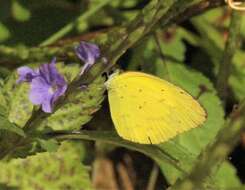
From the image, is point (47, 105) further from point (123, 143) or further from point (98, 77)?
point (123, 143)

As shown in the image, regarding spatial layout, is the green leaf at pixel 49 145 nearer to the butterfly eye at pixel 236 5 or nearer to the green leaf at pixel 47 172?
the green leaf at pixel 47 172

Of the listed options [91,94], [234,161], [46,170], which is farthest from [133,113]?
[234,161]

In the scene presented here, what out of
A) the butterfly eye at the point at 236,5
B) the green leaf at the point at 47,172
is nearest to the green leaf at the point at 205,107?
the green leaf at the point at 47,172

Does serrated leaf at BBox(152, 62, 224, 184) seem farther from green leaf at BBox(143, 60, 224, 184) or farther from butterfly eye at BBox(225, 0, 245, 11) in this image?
Answer: butterfly eye at BBox(225, 0, 245, 11)

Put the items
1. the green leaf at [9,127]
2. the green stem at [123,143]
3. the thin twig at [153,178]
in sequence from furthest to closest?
the thin twig at [153,178] < the green stem at [123,143] < the green leaf at [9,127]

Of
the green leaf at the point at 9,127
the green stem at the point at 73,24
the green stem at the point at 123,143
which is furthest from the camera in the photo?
the green stem at the point at 73,24
